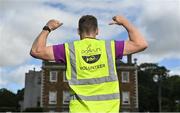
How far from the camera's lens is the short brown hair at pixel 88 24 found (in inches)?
202

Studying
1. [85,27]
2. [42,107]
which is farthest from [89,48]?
[42,107]

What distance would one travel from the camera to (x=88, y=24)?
16.8 ft

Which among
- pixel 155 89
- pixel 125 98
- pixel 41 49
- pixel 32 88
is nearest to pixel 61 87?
pixel 125 98

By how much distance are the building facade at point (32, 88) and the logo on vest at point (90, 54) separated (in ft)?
313

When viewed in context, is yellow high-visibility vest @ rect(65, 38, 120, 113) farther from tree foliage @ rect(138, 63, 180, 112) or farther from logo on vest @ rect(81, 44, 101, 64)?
tree foliage @ rect(138, 63, 180, 112)

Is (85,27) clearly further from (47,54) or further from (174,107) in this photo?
(174,107)

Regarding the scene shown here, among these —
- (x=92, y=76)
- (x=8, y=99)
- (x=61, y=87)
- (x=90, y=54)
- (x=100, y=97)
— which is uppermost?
(x=61, y=87)

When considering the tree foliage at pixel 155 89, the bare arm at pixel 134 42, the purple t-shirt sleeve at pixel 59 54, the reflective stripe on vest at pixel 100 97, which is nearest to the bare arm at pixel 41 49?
the purple t-shirt sleeve at pixel 59 54

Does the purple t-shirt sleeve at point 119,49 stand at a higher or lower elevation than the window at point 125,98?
lower

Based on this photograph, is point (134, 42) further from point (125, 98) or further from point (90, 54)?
point (125, 98)

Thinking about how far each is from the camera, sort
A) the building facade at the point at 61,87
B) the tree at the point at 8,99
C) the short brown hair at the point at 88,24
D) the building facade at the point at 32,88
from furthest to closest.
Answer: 1. the tree at the point at 8,99
2. the building facade at the point at 32,88
3. the building facade at the point at 61,87
4. the short brown hair at the point at 88,24

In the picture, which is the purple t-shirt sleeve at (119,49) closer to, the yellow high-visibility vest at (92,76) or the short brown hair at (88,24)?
the yellow high-visibility vest at (92,76)

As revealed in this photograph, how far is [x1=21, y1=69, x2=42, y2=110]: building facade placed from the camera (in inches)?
4034

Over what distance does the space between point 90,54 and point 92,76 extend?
23 centimetres
